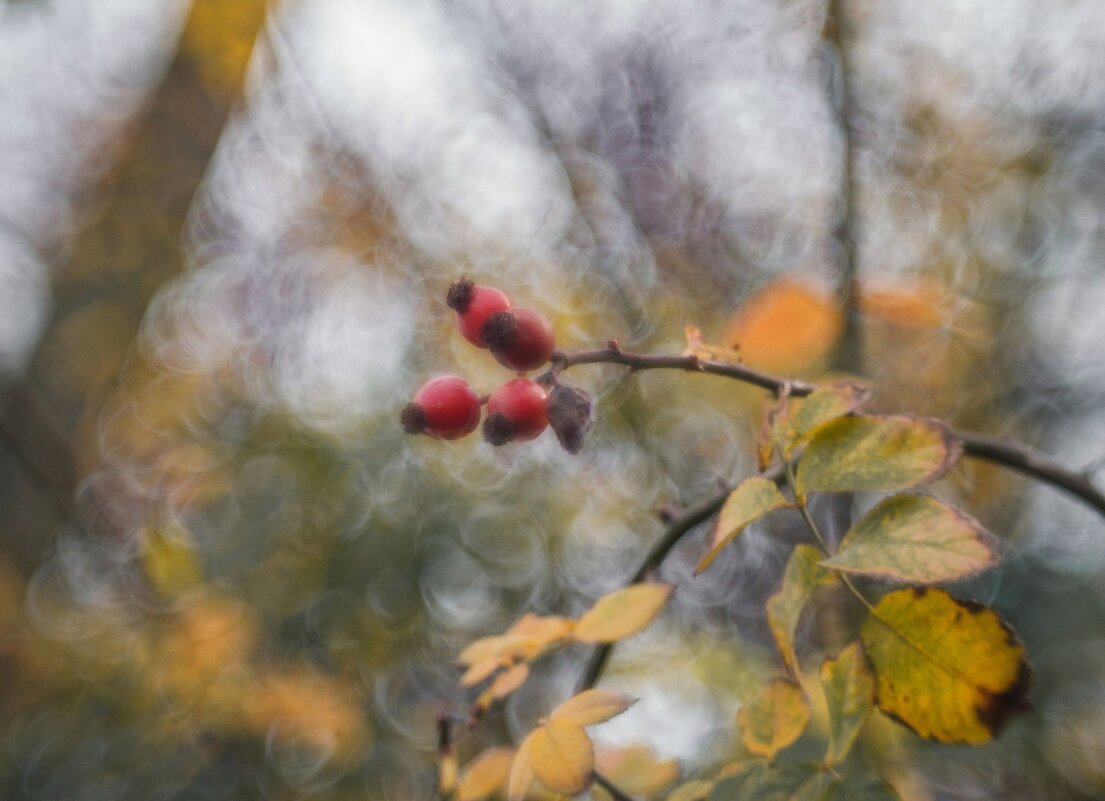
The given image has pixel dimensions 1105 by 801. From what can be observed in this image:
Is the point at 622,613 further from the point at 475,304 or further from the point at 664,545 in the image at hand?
the point at 475,304


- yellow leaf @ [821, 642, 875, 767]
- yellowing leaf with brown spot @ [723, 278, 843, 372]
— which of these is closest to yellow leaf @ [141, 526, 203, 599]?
yellowing leaf with brown spot @ [723, 278, 843, 372]

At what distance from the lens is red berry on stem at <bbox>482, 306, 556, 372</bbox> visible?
0.74m

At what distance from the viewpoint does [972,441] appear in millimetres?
711

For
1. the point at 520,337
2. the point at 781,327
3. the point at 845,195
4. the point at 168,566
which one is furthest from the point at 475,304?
the point at 168,566

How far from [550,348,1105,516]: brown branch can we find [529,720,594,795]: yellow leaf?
31 cm

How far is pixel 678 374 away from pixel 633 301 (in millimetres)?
334

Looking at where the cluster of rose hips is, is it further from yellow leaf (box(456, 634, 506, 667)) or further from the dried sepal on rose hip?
yellow leaf (box(456, 634, 506, 667))

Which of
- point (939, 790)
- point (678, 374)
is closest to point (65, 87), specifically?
point (678, 374)

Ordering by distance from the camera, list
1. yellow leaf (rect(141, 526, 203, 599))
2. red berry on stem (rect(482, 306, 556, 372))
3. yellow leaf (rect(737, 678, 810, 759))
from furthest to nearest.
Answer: yellow leaf (rect(141, 526, 203, 599)), red berry on stem (rect(482, 306, 556, 372)), yellow leaf (rect(737, 678, 810, 759))

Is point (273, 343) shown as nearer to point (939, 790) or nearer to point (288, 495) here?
point (288, 495)

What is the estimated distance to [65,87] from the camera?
4227 millimetres

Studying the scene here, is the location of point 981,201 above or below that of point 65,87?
below

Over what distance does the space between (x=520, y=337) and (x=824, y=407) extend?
27cm

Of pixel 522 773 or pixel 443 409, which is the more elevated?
pixel 443 409
